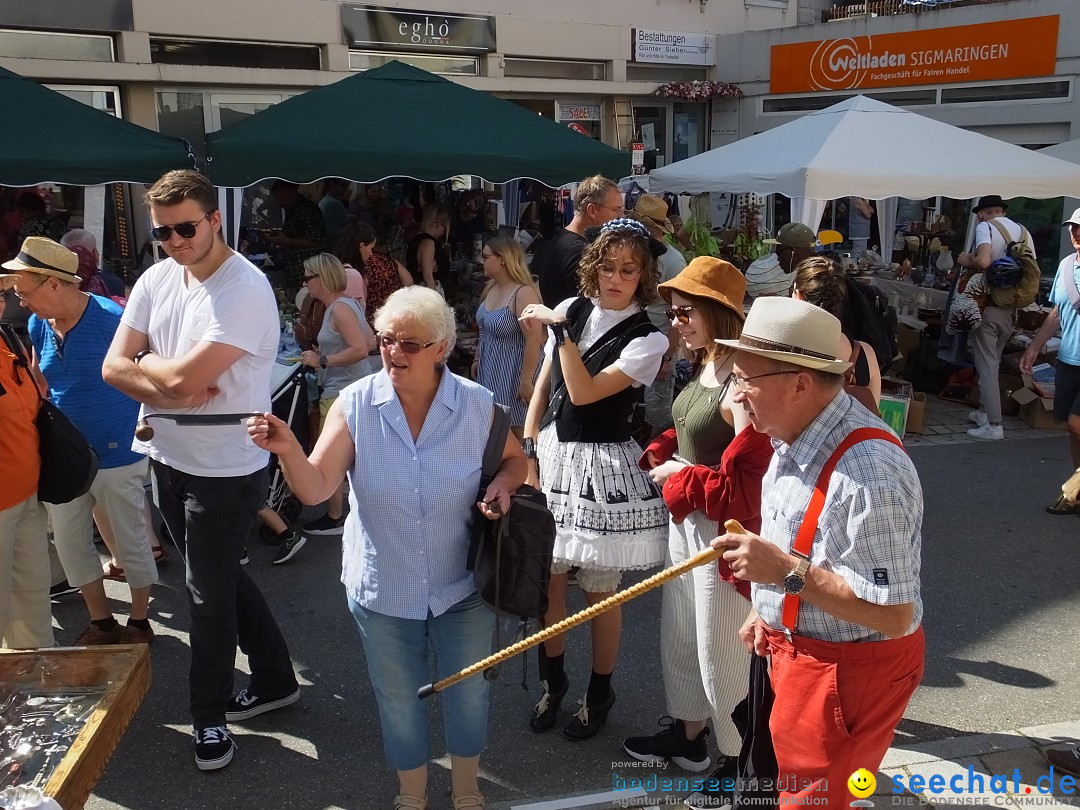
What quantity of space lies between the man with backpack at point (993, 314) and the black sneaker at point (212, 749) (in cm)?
668

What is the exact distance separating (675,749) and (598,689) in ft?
1.19

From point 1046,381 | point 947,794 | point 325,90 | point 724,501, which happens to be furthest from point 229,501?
point 1046,381

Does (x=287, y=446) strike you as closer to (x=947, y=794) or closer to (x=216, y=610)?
(x=216, y=610)

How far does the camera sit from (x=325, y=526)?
5.82m

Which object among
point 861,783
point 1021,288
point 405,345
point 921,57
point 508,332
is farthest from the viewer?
point 921,57

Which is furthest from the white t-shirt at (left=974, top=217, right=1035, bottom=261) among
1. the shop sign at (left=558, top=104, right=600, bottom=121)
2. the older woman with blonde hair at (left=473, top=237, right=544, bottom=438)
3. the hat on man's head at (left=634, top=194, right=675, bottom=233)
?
the shop sign at (left=558, top=104, right=600, bottom=121)

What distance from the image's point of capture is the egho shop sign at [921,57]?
13375 millimetres

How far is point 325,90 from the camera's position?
813cm

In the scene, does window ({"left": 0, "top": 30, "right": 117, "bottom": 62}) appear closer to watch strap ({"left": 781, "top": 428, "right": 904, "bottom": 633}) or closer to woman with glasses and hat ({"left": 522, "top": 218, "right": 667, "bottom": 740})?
woman with glasses and hat ({"left": 522, "top": 218, "right": 667, "bottom": 740})

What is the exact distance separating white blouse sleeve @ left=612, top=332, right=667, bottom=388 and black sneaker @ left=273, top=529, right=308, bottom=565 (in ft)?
9.00

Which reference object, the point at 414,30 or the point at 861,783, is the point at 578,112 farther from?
the point at 861,783

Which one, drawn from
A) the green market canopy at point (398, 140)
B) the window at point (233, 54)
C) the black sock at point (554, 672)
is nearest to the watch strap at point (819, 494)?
the black sock at point (554, 672)

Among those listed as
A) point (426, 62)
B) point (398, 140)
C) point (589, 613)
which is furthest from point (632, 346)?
point (426, 62)

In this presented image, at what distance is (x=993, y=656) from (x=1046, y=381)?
15.8 feet
